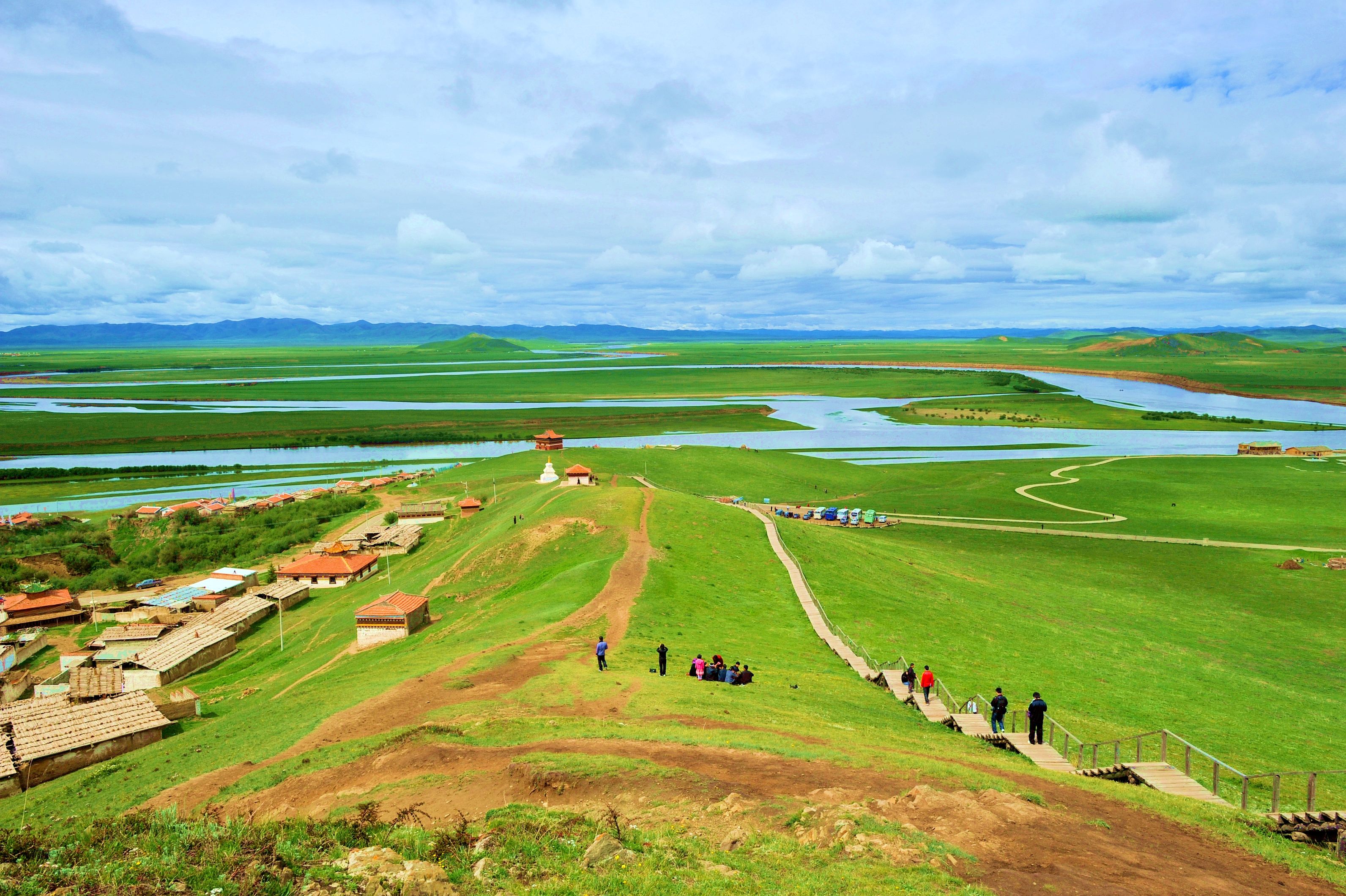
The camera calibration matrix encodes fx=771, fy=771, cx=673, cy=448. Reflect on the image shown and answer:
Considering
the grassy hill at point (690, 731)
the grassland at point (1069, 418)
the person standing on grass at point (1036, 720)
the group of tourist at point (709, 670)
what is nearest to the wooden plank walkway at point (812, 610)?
the grassy hill at point (690, 731)

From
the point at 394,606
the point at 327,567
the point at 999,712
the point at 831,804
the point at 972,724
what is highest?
the point at 831,804

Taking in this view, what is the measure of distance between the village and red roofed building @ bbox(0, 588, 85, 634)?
0.08 m

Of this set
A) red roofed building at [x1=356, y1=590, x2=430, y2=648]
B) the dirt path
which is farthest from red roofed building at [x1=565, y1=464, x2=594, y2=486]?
the dirt path

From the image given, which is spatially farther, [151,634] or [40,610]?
[40,610]

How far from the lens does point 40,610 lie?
61.0 metres

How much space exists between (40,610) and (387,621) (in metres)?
39.4

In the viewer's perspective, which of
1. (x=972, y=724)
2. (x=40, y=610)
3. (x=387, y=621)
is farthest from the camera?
(x=40, y=610)

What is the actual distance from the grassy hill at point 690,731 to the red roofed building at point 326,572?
154 inches

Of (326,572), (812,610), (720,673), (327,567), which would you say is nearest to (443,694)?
(720,673)

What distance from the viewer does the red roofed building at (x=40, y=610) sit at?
195 feet

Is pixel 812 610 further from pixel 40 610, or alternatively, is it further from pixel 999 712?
pixel 40 610

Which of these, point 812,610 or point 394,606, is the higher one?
point 812,610

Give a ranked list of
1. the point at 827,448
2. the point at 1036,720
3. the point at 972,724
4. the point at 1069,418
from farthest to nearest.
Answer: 1. the point at 1069,418
2. the point at 827,448
3. the point at 972,724
4. the point at 1036,720

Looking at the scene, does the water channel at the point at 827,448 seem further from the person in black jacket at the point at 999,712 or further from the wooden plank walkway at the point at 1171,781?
the wooden plank walkway at the point at 1171,781
